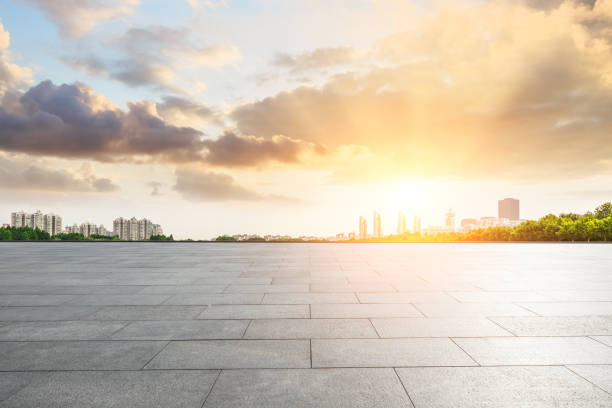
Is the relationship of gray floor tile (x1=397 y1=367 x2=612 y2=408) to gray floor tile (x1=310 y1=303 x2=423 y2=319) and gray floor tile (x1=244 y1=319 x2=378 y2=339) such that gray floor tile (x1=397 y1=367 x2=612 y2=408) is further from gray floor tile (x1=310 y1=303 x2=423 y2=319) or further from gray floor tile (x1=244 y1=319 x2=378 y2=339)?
gray floor tile (x1=310 y1=303 x2=423 y2=319)

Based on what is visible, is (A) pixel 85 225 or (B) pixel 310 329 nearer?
(B) pixel 310 329

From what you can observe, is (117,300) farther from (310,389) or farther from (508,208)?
(508,208)

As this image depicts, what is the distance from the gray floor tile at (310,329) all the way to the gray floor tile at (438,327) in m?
0.26

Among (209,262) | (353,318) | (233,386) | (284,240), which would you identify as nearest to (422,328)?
(353,318)

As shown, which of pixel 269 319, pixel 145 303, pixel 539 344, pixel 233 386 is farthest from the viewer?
pixel 145 303

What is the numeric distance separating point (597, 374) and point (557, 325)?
6.09 ft

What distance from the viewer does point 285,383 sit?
353 cm

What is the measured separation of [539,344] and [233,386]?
12.9ft

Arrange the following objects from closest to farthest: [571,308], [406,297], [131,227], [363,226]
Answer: [571,308] → [406,297] → [131,227] → [363,226]

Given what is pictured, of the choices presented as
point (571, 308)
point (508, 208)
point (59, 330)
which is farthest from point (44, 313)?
point (508, 208)

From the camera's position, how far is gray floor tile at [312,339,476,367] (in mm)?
4047

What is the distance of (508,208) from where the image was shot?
120 metres

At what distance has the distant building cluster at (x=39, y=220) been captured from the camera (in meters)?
71.5

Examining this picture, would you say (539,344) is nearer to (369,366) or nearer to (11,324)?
(369,366)
